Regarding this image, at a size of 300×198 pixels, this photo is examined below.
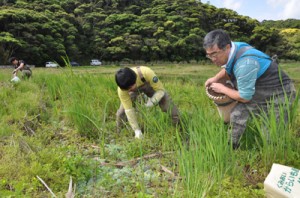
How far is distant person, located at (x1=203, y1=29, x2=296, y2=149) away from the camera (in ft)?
7.12

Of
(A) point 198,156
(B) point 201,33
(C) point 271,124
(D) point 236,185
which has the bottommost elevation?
(D) point 236,185

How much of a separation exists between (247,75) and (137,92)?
4.49 ft

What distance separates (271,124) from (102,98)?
2.23 metres

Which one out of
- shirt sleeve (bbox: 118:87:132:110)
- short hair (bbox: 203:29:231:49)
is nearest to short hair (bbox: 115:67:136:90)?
shirt sleeve (bbox: 118:87:132:110)

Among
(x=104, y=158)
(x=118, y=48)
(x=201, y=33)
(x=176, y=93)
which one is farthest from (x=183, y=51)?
(x=104, y=158)

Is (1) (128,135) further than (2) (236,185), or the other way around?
(1) (128,135)

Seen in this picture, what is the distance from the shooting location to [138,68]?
305 cm

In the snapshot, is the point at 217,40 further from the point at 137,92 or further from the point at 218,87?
the point at 137,92

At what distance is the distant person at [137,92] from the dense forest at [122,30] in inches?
796

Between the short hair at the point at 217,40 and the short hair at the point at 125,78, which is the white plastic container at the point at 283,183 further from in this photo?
the short hair at the point at 125,78

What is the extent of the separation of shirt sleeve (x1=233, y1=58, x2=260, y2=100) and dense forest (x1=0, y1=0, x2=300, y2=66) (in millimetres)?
21365

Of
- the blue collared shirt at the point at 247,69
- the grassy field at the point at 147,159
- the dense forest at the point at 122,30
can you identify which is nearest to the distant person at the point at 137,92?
the grassy field at the point at 147,159

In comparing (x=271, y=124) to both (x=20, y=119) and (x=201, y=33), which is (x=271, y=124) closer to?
(x=20, y=119)

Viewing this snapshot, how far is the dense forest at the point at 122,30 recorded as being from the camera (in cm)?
2289
